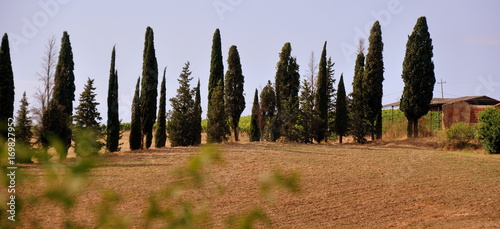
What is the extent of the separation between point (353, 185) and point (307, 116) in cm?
1245

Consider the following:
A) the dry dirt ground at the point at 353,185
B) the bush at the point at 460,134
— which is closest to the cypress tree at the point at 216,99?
the dry dirt ground at the point at 353,185

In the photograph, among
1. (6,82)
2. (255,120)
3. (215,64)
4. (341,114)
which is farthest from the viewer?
(255,120)

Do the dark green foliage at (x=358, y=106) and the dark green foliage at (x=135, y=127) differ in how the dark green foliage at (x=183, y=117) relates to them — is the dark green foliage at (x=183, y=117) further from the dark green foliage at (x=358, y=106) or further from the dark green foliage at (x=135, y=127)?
the dark green foliage at (x=358, y=106)

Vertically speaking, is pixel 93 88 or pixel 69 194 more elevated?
pixel 93 88

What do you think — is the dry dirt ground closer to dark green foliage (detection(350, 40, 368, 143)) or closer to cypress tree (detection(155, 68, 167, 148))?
cypress tree (detection(155, 68, 167, 148))

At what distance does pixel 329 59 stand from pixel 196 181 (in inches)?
1248

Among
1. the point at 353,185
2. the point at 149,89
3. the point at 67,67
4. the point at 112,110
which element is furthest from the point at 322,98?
the point at 67,67

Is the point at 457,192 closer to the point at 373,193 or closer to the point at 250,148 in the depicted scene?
the point at 373,193

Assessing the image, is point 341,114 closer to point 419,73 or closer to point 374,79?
point 374,79

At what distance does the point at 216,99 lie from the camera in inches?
1118

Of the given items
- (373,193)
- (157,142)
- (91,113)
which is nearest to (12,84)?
(91,113)

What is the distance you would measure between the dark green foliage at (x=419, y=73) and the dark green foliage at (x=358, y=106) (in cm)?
275

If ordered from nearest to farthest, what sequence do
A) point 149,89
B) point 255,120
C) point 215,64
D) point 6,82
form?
1. point 6,82
2. point 149,89
3. point 215,64
4. point 255,120

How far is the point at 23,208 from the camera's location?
1336 millimetres
